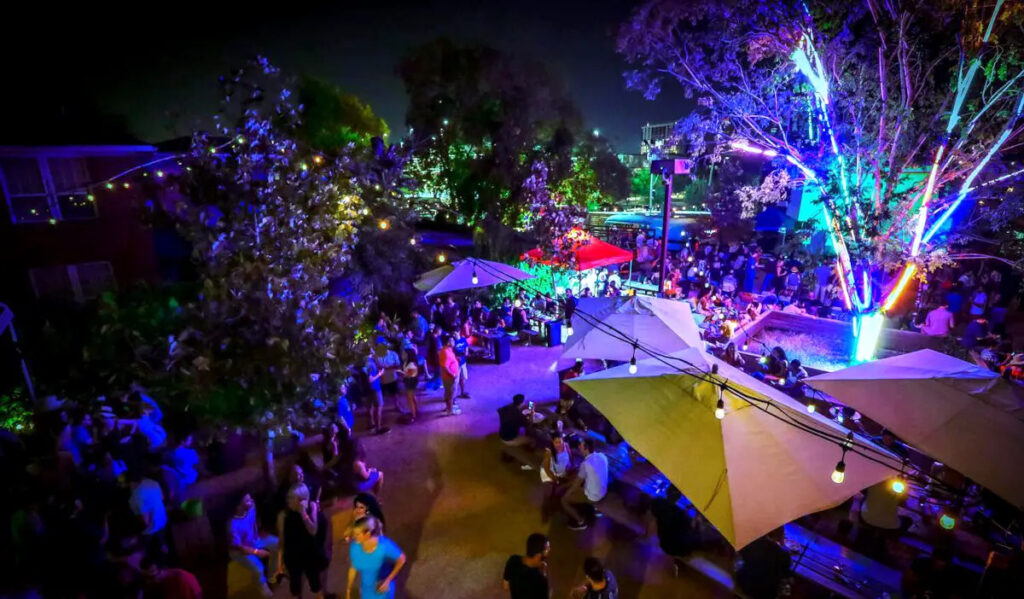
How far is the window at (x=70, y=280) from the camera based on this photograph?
12.9 meters

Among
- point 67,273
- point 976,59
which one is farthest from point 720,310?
point 67,273

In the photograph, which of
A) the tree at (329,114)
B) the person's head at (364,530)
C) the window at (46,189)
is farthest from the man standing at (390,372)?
the tree at (329,114)

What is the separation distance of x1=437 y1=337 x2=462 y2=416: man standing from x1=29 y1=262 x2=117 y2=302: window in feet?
30.6

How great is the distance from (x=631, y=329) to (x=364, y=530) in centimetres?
567

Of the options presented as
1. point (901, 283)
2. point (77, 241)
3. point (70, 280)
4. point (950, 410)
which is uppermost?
point (77, 241)

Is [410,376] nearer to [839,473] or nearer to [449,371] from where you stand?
[449,371]

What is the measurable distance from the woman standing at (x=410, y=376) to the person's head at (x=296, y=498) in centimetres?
439

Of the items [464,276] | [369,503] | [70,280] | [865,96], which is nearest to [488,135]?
[464,276]

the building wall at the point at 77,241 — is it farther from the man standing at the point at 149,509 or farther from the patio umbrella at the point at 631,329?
the patio umbrella at the point at 631,329

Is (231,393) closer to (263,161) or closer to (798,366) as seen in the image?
(263,161)

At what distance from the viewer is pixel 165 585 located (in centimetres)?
425

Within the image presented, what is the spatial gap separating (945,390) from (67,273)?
1844 centimetres

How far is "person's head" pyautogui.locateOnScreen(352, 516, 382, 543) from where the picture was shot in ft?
14.3

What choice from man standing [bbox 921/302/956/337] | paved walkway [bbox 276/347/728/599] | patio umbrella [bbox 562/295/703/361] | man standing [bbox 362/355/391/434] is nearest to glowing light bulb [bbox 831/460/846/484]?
paved walkway [bbox 276/347/728/599]
